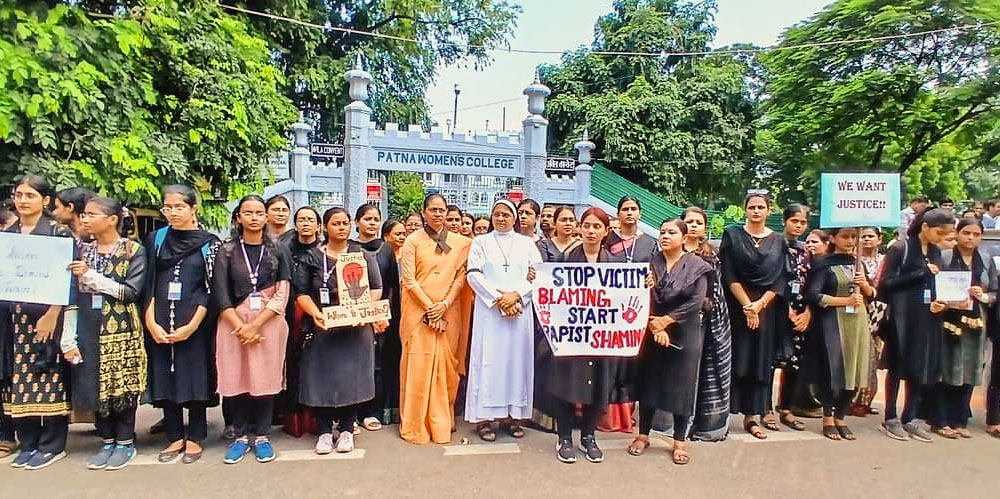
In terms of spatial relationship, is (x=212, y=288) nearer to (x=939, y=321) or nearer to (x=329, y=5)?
(x=939, y=321)

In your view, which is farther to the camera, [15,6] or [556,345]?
[15,6]

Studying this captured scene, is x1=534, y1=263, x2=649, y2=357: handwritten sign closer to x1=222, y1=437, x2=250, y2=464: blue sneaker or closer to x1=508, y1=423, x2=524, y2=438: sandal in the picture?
x1=508, y1=423, x2=524, y2=438: sandal

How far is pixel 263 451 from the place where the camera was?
377cm

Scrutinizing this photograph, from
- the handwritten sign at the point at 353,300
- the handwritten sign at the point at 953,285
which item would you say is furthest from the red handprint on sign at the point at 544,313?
the handwritten sign at the point at 953,285

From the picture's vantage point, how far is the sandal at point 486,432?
13.7ft

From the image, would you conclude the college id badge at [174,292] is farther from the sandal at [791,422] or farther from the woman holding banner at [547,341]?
the sandal at [791,422]

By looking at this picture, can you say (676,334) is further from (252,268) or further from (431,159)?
(431,159)

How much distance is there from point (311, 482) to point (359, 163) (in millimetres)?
9406

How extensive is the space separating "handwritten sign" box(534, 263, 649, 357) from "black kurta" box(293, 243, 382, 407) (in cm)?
115

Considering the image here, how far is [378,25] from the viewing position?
1748 cm

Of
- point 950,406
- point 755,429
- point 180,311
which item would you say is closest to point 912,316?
point 950,406

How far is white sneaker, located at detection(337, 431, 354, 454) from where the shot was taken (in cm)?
390

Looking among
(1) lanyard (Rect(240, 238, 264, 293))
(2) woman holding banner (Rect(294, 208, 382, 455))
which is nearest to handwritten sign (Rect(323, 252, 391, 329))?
(2) woman holding banner (Rect(294, 208, 382, 455))

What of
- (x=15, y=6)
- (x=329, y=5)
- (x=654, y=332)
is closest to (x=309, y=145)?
(x=329, y=5)
